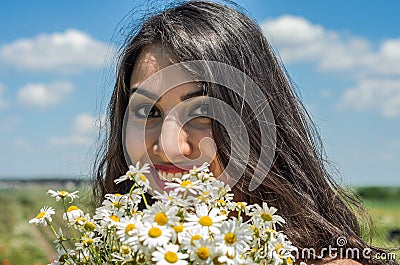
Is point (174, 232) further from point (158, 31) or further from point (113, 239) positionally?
point (158, 31)

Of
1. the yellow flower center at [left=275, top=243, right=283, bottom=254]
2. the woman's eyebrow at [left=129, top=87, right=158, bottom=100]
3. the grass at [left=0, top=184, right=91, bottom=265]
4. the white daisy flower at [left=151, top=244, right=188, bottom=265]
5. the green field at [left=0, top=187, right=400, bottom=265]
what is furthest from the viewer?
the grass at [left=0, top=184, right=91, bottom=265]

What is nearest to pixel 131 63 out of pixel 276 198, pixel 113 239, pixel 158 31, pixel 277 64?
pixel 158 31

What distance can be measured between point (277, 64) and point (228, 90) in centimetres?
30

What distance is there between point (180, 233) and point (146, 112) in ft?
2.63

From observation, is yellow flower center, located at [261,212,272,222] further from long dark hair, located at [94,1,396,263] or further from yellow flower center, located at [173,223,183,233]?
long dark hair, located at [94,1,396,263]

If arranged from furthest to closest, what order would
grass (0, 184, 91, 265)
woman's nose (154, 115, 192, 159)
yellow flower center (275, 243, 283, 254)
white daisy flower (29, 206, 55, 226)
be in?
1. grass (0, 184, 91, 265)
2. woman's nose (154, 115, 192, 159)
3. white daisy flower (29, 206, 55, 226)
4. yellow flower center (275, 243, 283, 254)

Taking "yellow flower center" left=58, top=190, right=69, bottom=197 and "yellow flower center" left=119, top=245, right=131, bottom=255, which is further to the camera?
"yellow flower center" left=58, top=190, right=69, bottom=197

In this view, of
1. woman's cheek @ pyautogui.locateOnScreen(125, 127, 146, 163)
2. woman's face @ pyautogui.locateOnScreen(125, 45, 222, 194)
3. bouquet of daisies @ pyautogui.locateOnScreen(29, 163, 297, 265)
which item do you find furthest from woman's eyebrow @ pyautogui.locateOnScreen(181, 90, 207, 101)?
bouquet of daisies @ pyautogui.locateOnScreen(29, 163, 297, 265)

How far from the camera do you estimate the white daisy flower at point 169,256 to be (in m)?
0.97

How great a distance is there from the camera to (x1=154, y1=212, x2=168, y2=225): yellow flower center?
1.01 m

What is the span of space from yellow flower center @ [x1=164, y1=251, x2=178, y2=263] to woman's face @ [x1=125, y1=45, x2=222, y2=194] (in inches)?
25.8

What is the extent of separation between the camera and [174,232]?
3.28 ft

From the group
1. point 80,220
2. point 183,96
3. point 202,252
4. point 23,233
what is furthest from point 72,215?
point 23,233

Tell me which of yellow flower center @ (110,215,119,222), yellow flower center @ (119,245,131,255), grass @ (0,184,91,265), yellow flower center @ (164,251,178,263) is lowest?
yellow flower center @ (164,251,178,263)
